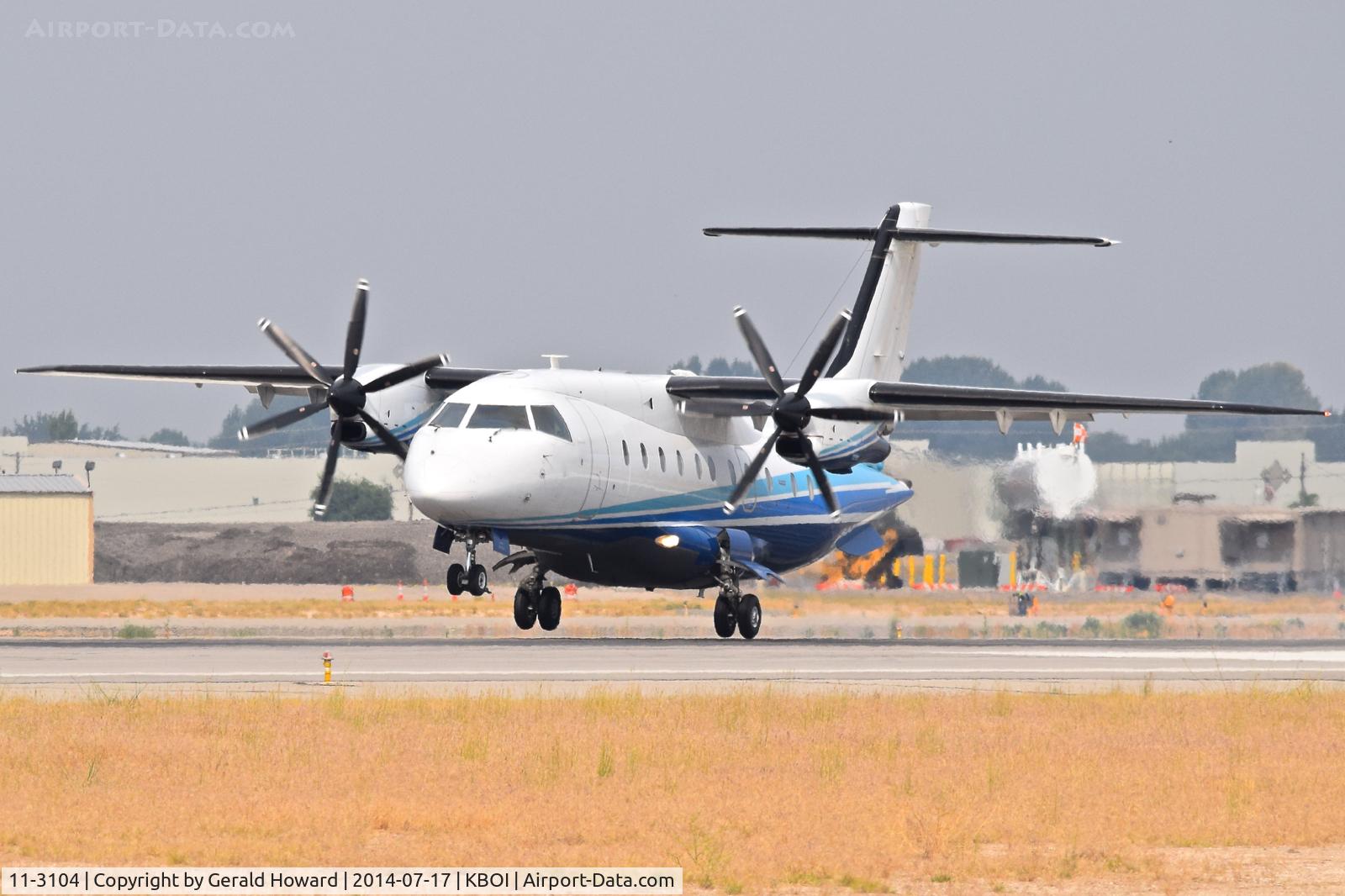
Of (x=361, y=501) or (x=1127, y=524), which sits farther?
(x=361, y=501)

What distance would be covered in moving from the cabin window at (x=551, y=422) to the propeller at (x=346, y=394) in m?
2.99

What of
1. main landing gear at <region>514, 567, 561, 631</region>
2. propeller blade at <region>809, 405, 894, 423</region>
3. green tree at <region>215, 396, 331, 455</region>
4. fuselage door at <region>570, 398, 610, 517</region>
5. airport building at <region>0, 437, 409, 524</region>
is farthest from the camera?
green tree at <region>215, 396, 331, 455</region>

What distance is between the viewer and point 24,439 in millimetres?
106938

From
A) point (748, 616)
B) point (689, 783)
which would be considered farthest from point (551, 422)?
point (689, 783)

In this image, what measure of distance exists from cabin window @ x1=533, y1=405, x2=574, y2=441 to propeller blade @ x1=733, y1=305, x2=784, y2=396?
145 inches

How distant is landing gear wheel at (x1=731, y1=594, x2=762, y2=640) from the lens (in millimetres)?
36250

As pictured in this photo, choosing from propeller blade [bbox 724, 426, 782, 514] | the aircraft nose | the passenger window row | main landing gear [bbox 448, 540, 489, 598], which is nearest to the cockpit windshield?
the aircraft nose

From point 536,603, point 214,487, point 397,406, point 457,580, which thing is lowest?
point 536,603

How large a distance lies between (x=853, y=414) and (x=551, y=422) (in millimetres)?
5588

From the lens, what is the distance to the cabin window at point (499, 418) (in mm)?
31594

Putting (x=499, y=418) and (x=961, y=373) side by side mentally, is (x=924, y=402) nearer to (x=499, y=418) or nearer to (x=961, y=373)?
(x=499, y=418)

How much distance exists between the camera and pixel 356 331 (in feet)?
112

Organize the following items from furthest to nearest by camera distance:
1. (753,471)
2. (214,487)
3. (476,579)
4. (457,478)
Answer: (214,487) → (753,471) → (476,579) → (457,478)

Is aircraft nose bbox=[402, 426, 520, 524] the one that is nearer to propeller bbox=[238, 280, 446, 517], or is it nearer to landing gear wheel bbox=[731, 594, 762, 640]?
propeller bbox=[238, 280, 446, 517]
